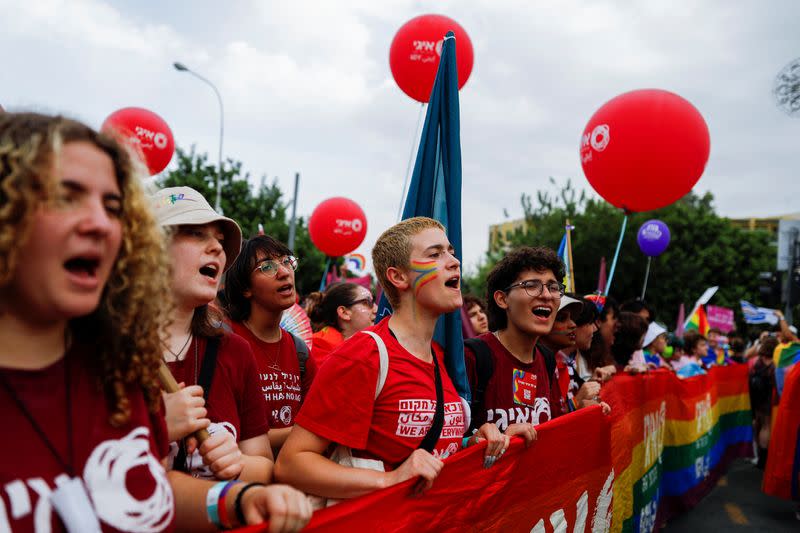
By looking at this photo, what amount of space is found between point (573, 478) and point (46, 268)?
2931mm

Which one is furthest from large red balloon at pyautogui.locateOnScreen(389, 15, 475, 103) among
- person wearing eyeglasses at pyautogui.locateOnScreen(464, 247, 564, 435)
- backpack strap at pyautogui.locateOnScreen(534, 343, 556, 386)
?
backpack strap at pyautogui.locateOnScreen(534, 343, 556, 386)

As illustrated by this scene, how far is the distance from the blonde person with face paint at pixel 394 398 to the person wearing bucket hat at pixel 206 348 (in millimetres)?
153

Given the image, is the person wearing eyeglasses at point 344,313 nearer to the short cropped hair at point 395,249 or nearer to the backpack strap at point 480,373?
the backpack strap at point 480,373

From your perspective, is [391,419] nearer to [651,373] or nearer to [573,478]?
[573,478]

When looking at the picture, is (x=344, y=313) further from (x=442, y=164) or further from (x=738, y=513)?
(x=738, y=513)

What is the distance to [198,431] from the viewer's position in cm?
175

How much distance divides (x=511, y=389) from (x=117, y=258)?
228 centimetres

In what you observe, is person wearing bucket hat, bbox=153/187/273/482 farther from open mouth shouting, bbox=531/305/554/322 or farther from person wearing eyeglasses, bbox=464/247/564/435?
open mouth shouting, bbox=531/305/554/322

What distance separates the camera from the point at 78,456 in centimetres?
124

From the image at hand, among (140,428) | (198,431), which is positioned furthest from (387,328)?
(140,428)

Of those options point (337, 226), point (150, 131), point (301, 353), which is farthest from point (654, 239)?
point (301, 353)

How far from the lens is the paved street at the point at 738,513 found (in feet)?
21.0

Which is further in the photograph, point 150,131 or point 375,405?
point 150,131

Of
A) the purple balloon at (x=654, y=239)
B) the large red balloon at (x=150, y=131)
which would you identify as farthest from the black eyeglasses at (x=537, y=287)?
the purple balloon at (x=654, y=239)
